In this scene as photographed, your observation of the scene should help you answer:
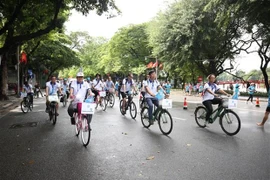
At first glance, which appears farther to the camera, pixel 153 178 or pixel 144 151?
pixel 144 151

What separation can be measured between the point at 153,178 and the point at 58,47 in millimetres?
35325

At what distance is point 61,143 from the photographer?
658cm

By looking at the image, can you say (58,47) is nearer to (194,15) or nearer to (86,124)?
(194,15)

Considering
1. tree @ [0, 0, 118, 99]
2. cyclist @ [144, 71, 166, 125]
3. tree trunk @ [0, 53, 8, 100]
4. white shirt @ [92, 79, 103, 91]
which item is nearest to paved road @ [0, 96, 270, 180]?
cyclist @ [144, 71, 166, 125]

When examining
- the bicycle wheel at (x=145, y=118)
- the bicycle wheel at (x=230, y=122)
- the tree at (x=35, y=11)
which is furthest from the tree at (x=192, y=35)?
the bicycle wheel at (x=230, y=122)

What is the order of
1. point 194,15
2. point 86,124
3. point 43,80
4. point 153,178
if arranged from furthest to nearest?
point 43,80 < point 194,15 < point 86,124 < point 153,178

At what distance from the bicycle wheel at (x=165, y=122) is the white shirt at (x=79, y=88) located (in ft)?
8.27

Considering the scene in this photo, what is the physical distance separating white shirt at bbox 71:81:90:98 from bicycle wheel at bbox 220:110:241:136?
4.42m

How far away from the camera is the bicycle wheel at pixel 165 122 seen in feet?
25.3

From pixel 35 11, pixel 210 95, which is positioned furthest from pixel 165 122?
pixel 35 11

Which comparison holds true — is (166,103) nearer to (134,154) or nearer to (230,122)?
(230,122)

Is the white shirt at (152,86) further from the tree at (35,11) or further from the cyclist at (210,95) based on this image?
the tree at (35,11)

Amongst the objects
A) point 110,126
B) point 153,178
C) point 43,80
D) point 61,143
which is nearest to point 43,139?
point 61,143

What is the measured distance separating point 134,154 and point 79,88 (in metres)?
2.67
